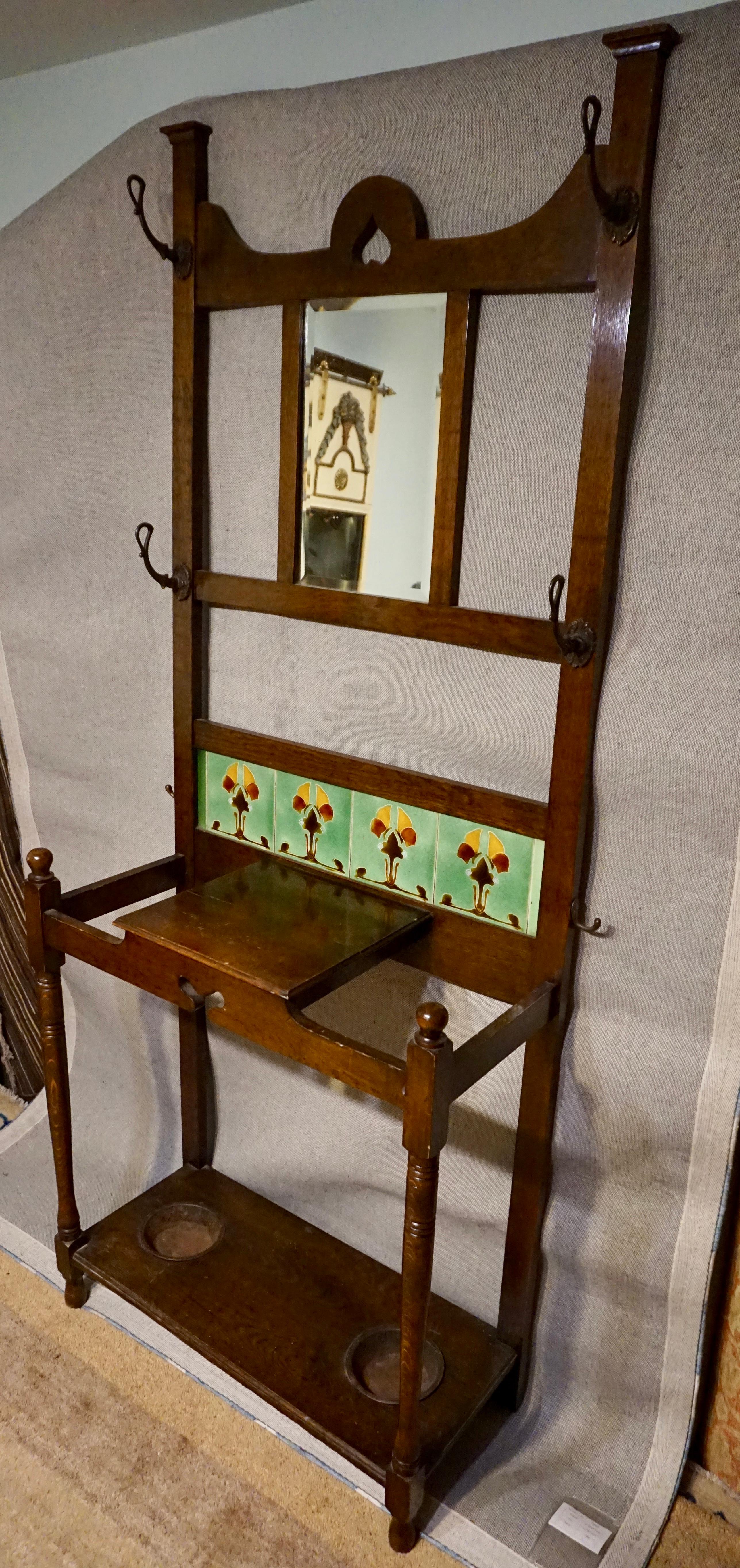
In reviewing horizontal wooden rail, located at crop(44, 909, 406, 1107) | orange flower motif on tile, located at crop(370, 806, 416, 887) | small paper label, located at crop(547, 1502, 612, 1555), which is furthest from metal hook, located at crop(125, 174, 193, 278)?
small paper label, located at crop(547, 1502, 612, 1555)

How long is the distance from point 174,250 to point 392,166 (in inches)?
14.9

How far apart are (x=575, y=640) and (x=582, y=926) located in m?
0.38

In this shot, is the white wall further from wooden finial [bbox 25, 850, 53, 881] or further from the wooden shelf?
the wooden shelf

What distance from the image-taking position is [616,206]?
3.89 feet

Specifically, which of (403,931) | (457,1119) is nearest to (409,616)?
(403,931)

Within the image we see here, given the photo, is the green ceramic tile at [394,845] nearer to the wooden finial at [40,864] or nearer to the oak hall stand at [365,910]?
the oak hall stand at [365,910]

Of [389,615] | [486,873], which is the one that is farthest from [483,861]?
[389,615]

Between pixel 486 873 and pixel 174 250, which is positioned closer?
pixel 486 873

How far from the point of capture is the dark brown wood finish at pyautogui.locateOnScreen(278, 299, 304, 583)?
4.94 feet

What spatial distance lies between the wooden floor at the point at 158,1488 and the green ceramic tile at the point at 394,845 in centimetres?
86

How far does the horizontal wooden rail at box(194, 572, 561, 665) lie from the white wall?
66 cm

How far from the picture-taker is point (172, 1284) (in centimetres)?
176

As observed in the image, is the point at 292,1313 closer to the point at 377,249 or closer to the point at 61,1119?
the point at 61,1119

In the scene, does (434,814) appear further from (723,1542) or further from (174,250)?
(723,1542)
